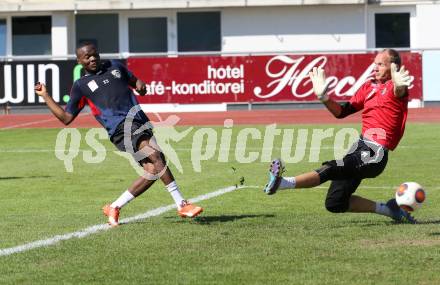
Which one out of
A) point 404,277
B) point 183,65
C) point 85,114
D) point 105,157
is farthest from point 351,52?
point 404,277

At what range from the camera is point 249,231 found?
9.66 meters

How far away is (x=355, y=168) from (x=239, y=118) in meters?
19.3

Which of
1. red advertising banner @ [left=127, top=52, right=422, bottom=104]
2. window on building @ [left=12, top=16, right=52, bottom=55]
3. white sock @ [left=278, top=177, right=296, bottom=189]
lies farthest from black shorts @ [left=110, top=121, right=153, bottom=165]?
window on building @ [left=12, top=16, right=52, bottom=55]

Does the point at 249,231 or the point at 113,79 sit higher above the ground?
the point at 113,79

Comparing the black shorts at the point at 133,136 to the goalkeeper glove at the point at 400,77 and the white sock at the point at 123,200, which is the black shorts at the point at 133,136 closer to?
the white sock at the point at 123,200

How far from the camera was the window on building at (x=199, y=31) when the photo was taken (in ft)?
127

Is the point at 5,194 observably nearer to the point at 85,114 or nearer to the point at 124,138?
the point at 124,138

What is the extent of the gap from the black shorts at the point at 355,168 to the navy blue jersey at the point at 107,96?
2.13 m

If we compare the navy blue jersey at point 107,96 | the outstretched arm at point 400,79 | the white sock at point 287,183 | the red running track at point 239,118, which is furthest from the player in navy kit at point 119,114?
the red running track at point 239,118

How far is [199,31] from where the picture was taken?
38781 millimetres

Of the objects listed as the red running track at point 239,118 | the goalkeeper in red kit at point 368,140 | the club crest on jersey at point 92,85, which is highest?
the club crest on jersey at point 92,85

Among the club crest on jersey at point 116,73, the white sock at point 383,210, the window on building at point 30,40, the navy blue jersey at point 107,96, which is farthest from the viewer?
the window on building at point 30,40

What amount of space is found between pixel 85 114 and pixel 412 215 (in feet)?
74.1

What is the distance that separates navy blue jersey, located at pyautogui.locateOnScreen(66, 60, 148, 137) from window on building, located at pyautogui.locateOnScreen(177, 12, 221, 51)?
28.0 m
